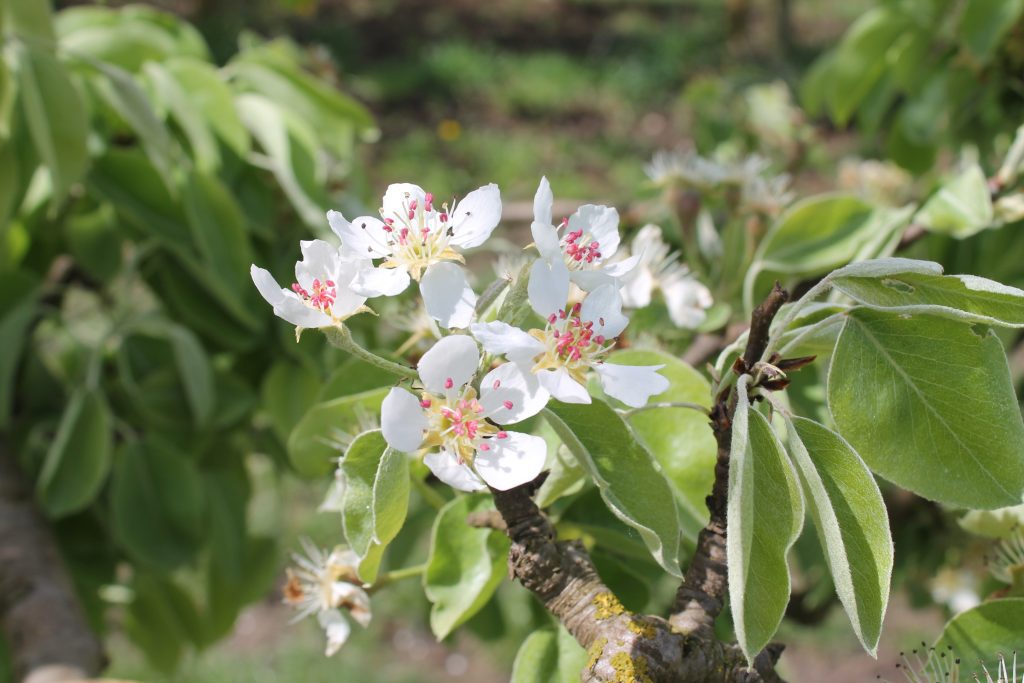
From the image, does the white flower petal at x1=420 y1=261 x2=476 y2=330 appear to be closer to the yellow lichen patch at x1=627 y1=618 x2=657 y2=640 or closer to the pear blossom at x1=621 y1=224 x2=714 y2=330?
the yellow lichen patch at x1=627 y1=618 x2=657 y2=640

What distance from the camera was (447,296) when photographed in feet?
2.00

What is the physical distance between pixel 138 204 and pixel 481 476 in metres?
0.82

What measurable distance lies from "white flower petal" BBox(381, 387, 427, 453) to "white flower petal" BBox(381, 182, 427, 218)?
0.48 feet

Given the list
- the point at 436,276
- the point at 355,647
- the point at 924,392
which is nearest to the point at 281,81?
the point at 436,276

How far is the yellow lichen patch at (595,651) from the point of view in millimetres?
627

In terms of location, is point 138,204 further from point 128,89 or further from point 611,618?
point 611,618

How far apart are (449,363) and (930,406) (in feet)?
1.01

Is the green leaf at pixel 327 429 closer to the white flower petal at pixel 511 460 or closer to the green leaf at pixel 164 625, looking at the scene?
the white flower petal at pixel 511 460

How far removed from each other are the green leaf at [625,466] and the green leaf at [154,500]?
785 mm

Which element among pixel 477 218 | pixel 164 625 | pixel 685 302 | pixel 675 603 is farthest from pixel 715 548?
pixel 164 625

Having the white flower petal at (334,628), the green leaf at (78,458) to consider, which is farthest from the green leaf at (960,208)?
the green leaf at (78,458)

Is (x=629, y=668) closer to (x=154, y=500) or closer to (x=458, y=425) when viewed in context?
(x=458, y=425)

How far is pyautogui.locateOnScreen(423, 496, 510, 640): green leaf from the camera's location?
2.60 ft

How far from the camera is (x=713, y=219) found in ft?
4.56
